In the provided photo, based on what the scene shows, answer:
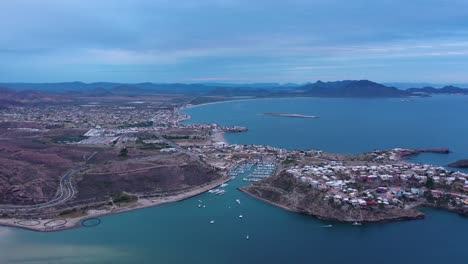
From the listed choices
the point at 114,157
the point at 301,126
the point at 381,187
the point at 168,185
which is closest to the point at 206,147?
the point at 114,157

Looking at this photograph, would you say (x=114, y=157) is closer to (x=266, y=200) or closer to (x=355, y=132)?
(x=266, y=200)

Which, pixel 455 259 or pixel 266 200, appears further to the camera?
pixel 266 200

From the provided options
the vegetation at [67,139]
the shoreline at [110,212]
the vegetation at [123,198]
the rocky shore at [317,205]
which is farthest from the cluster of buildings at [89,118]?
the rocky shore at [317,205]

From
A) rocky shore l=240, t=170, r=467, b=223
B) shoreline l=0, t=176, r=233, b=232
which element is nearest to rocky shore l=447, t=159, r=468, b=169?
rocky shore l=240, t=170, r=467, b=223

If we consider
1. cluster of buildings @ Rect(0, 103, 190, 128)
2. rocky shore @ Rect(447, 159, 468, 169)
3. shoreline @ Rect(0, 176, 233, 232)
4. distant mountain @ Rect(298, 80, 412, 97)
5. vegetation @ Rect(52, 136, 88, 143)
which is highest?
distant mountain @ Rect(298, 80, 412, 97)

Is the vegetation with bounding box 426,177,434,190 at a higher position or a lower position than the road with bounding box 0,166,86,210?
higher

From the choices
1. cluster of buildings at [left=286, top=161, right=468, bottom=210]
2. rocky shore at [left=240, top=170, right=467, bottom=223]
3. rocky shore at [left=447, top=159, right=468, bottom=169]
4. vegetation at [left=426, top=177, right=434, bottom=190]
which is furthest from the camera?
rocky shore at [left=447, top=159, right=468, bottom=169]

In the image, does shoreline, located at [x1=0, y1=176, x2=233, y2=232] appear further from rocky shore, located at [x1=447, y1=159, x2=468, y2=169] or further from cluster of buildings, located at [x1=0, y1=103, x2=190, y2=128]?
cluster of buildings, located at [x1=0, y1=103, x2=190, y2=128]

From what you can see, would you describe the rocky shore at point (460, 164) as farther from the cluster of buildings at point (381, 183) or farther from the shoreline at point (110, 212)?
the shoreline at point (110, 212)

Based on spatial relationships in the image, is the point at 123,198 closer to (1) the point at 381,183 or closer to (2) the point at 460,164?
(1) the point at 381,183
